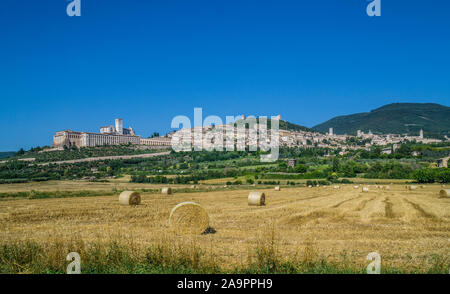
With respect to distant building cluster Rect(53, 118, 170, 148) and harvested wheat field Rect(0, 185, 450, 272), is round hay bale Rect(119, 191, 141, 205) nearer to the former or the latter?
harvested wheat field Rect(0, 185, 450, 272)

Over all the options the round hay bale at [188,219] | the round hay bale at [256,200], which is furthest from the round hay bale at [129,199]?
the round hay bale at [188,219]

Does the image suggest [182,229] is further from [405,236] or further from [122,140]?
[122,140]

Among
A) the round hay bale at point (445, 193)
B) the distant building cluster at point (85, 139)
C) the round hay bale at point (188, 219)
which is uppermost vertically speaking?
the distant building cluster at point (85, 139)

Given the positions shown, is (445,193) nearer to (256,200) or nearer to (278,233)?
(256,200)

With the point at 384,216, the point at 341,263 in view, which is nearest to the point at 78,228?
the point at 341,263

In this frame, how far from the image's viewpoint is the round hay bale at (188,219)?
1276 centimetres

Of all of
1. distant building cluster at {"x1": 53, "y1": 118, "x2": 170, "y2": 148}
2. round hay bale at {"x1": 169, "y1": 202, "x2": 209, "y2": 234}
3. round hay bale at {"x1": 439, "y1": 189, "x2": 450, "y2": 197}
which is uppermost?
distant building cluster at {"x1": 53, "y1": 118, "x2": 170, "y2": 148}

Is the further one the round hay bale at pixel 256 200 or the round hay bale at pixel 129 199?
the round hay bale at pixel 256 200

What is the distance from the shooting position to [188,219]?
12906 millimetres

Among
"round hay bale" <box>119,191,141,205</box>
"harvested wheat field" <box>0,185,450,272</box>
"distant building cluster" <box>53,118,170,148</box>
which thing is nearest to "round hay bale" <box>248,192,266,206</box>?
"harvested wheat field" <box>0,185,450,272</box>

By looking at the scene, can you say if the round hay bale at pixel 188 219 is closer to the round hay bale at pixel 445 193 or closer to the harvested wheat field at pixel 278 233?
the harvested wheat field at pixel 278 233

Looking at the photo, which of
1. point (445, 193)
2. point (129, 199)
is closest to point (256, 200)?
point (129, 199)

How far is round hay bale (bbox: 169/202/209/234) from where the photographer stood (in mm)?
12758
